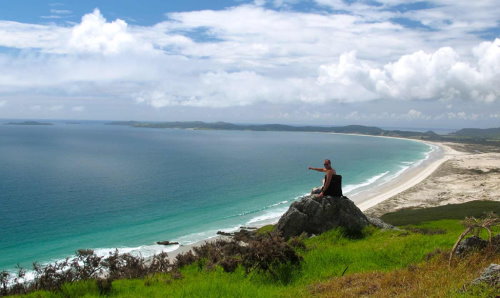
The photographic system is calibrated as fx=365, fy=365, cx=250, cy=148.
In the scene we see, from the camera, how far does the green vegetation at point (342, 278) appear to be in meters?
7.95

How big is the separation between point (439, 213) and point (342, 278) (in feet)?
188

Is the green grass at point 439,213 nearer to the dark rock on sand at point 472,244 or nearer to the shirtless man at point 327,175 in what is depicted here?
the shirtless man at point 327,175

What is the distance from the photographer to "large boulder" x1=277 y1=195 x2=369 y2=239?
59.8 feet

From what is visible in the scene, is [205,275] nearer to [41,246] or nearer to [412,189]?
[41,246]

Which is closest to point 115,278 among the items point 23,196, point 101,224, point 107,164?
Answer: point 101,224

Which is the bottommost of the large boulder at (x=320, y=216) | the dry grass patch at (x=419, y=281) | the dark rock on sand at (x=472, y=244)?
the large boulder at (x=320, y=216)

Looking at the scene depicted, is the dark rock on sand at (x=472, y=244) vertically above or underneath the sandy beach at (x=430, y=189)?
above

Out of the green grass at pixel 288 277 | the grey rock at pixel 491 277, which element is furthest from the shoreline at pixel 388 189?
the grey rock at pixel 491 277

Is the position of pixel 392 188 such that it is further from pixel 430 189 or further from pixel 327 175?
pixel 327 175

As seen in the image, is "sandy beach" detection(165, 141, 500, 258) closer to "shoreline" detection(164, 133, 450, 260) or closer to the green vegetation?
"shoreline" detection(164, 133, 450, 260)

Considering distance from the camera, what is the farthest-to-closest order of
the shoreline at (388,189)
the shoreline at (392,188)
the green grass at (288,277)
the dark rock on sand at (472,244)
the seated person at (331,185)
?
the shoreline at (392,188), the shoreline at (388,189), the seated person at (331,185), the green grass at (288,277), the dark rock on sand at (472,244)

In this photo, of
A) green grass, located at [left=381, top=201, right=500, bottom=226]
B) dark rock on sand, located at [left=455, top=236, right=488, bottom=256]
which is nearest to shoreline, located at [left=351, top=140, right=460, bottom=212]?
green grass, located at [left=381, top=201, right=500, bottom=226]

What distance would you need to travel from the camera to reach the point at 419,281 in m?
8.10

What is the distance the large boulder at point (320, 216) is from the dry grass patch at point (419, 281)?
852 cm
